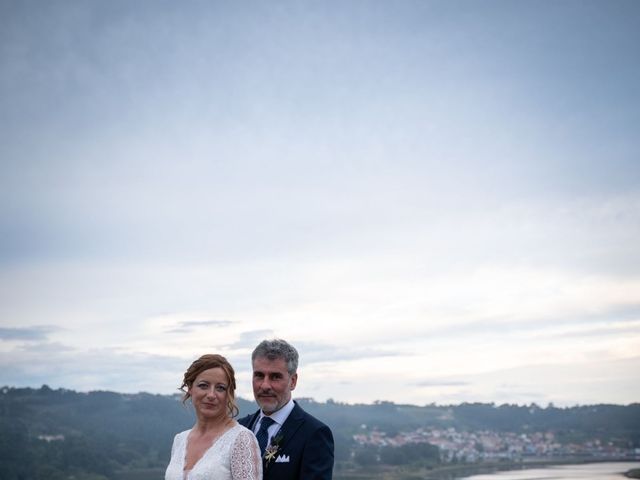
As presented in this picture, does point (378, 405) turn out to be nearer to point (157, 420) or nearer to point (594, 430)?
point (594, 430)

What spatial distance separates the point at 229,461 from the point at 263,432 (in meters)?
0.51

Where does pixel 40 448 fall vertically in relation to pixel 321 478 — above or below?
below

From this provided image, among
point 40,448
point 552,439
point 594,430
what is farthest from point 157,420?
point 594,430

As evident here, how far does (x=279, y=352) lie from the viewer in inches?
156

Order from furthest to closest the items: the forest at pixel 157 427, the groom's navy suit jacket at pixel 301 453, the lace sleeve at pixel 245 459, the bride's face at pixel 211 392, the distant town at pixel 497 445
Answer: the distant town at pixel 497 445 → the forest at pixel 157 427 → the groom's navy suit jacket at pixel 301 453 → the bride's face at pixel 211 392 → the lace sleeve at pixel 245 459

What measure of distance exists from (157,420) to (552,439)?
268ft

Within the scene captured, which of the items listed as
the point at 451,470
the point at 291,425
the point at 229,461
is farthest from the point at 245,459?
the point at 451,470

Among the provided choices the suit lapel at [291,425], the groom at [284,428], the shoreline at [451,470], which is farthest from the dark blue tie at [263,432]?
the shoreline at [451,470]

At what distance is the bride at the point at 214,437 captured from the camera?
11.7 feet

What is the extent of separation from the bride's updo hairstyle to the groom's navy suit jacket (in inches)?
15.0

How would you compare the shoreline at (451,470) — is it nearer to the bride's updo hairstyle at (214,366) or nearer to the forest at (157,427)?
the forest at (157,427)

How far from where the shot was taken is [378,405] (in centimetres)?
17225

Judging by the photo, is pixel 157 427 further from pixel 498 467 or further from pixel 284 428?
pixel 284 428

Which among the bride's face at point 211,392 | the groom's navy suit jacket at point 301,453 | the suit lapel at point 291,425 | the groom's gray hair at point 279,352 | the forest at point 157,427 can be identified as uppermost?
the groom's gray hair at point 279,352
